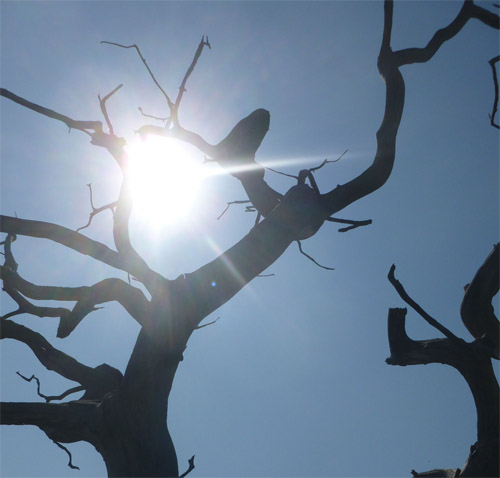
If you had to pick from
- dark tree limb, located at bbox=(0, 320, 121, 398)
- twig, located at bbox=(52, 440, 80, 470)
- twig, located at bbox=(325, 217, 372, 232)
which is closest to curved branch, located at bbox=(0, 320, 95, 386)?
dark tree limb, located at bbox=(0, 320, 121, 398)

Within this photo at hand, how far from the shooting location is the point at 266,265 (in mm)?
5262

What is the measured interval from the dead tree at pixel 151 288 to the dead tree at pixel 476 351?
1265 millimetres

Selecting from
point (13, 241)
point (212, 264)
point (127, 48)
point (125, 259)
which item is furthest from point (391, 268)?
point (13, 241)

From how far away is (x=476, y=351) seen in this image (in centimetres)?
518

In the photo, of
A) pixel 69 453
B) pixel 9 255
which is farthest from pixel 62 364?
pixel 9 255

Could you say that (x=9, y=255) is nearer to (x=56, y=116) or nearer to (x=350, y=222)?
(x=56, y=116)

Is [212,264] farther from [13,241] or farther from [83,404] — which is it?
[13,241]

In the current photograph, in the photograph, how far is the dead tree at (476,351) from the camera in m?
4.78

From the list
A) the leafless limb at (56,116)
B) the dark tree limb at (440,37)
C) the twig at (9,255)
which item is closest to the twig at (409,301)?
the dark tree limb at (440,37)

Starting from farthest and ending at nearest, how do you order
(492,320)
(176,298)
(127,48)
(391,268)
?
(127,48)
(492,320)
(176,298)
(391,268)

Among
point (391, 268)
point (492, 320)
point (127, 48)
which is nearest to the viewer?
point (391, 268)

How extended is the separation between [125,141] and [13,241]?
1.93 m

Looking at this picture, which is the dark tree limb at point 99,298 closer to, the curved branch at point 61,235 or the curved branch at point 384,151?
the curved branch at point 61,235

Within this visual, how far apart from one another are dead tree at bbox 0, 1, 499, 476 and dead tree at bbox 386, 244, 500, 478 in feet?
4.15
